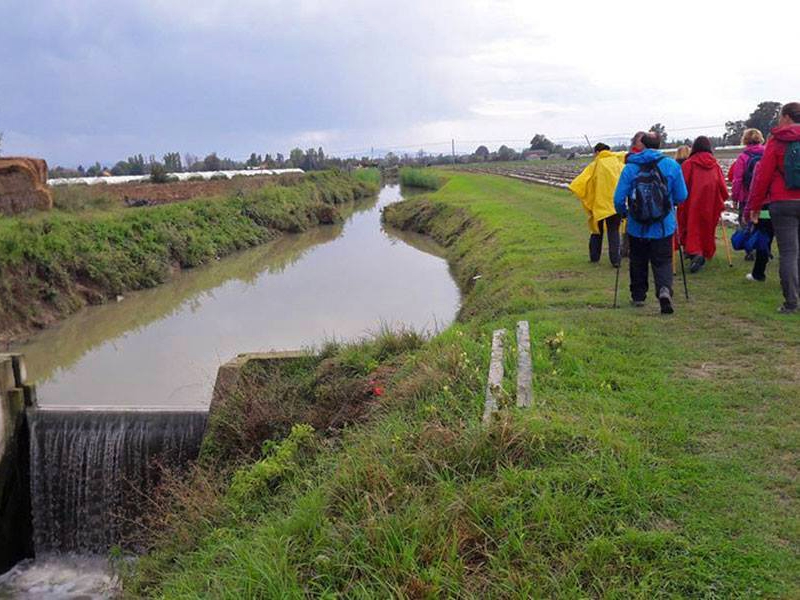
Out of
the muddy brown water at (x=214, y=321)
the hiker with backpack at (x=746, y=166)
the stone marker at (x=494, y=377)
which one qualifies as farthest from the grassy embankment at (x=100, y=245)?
the hiker with backpack at (x=746, y=166)

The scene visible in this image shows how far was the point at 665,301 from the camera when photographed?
23.9 ft

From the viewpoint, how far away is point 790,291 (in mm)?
6898

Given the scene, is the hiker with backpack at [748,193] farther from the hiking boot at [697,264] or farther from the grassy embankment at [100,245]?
the grassy embankment at [100,245]

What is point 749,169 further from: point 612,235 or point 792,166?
point 792,166

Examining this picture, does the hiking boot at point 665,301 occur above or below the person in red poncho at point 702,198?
below

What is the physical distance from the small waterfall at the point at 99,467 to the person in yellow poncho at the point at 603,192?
584 cm

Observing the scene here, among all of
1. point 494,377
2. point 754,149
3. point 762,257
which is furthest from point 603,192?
point 494,377

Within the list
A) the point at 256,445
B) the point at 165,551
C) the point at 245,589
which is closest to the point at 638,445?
the point at 245,589

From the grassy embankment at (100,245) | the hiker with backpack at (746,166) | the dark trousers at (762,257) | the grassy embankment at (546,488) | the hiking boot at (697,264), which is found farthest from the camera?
the grassy embankment at (100,245)

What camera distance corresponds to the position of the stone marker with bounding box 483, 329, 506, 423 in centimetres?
468

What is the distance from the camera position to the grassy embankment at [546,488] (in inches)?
130

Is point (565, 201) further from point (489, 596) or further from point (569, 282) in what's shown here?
point (489, 596)

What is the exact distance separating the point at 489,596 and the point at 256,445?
4207 millimetres

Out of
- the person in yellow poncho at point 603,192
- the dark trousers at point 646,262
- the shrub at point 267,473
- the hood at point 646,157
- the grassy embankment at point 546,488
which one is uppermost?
the hood at point 646,157
